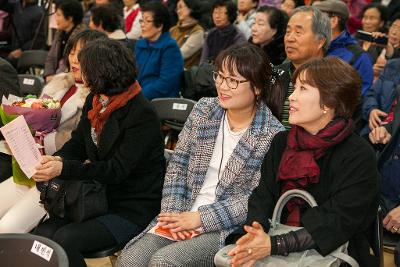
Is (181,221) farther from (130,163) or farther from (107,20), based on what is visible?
(107,20)

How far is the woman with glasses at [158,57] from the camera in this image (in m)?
4.71

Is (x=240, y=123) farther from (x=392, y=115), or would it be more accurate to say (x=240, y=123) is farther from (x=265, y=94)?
(x=392, y=115)

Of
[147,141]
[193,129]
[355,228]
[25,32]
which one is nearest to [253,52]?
[193,129]

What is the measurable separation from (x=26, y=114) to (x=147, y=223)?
33.7 inches

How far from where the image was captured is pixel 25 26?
702cm

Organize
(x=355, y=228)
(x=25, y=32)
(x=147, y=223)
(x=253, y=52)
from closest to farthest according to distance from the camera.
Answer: (x=355, y=228), (x=253, y=52), (x=147, y=223), (x=25, y=32)

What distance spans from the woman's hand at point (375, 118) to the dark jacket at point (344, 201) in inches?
42.1

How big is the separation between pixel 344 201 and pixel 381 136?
0.99 meters

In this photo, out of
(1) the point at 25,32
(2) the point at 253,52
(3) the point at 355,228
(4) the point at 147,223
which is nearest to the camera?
(3) the point at 355,228

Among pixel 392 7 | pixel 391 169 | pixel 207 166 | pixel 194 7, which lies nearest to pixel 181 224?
pixel 207 166

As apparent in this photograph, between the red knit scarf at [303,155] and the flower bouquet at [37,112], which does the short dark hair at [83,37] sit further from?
the red knit scarf at [303,155]

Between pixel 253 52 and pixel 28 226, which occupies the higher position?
pixel 253 52

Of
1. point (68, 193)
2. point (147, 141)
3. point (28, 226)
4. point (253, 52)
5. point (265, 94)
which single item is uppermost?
point (253, 52)

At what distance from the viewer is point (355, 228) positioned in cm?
212
